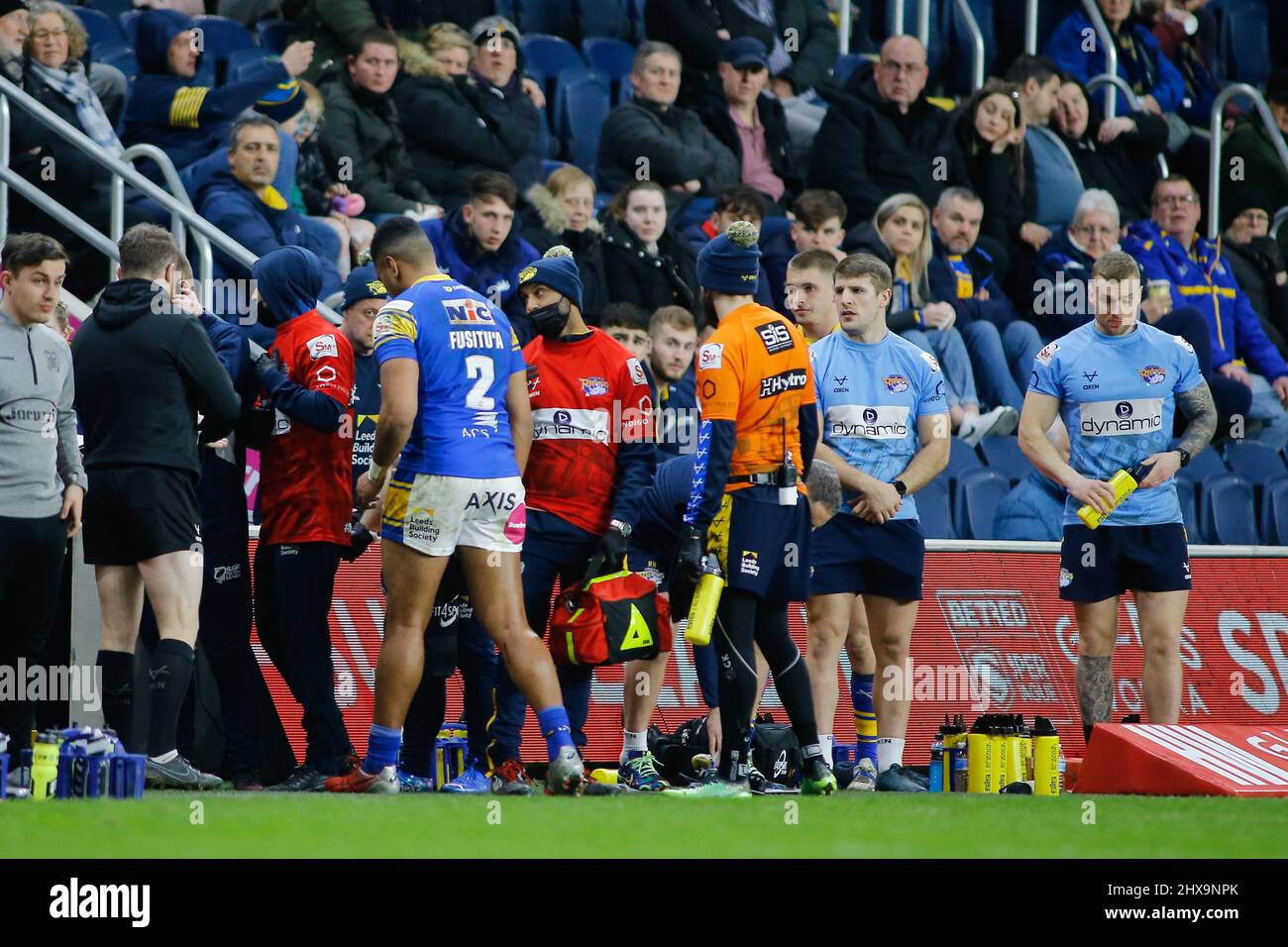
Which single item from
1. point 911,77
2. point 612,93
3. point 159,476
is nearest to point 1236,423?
point 911,77

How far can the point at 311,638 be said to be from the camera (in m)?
8.38

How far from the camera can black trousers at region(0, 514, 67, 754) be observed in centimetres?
777

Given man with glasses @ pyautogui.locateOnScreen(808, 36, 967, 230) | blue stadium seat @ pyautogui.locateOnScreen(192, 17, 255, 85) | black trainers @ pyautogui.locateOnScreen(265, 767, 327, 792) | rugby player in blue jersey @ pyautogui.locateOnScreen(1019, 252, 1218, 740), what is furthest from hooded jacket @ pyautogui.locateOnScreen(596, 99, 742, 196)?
black trainers @ pyautogui.locateOnScreen(265, 767, 327, 792)

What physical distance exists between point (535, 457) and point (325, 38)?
6283 millimetres

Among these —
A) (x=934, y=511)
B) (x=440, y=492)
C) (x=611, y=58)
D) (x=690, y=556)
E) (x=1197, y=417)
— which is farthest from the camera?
(x=611, y=58)

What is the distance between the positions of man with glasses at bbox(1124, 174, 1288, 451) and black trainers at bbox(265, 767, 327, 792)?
8.71 metres

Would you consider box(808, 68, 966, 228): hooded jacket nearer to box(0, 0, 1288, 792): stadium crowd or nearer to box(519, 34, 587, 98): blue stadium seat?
box(0, 0, 1288, 792): stadium crowd

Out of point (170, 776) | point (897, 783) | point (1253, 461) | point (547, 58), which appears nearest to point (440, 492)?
point (170, 776)

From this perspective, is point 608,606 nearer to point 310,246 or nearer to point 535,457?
point 535,457

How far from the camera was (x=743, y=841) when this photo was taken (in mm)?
5844

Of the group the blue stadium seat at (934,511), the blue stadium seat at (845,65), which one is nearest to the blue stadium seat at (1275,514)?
the blue stadium seat at (934,511)

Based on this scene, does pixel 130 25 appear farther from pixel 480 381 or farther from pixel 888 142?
pixel 480 381

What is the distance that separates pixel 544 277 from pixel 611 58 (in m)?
7.61

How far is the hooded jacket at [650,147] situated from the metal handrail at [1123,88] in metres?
4.31
